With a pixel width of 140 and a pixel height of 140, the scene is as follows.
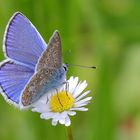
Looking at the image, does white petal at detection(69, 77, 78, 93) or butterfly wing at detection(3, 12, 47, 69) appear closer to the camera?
butterfly wing at detection(3, 12, 47, 69)

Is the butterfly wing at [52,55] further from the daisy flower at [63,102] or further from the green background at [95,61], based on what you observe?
the green background at [95,61]

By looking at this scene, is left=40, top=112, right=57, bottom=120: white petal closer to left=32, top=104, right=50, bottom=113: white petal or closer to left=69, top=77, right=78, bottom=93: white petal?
left=32, top=104, right=50, bottom=113: white petal

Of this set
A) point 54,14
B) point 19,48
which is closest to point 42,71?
point 19,48

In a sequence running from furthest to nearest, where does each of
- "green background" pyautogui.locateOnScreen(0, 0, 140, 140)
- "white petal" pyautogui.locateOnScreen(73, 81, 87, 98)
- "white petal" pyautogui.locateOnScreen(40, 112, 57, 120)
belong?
1. "green background" pyautogui.locateOnScreen(0, 0, 140, 140)
2. "white petal" pyautogui.locateOnScreen(73, 81, 87, 98)
3. "white petal" pyautogui.locateOnScreen(40, 112, 57, 120)

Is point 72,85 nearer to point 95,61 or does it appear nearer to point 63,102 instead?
point 63,102

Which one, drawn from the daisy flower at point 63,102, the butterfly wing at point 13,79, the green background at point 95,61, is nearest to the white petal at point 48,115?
the daisy flower at point 63,102

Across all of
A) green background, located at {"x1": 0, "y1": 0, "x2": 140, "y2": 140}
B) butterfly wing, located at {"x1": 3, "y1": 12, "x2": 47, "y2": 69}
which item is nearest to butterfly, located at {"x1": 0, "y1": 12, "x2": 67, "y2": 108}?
butterfly wing, located at {"x1": 3, "y1": 12, "x2": 47, "y2": 69}
